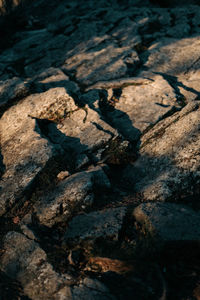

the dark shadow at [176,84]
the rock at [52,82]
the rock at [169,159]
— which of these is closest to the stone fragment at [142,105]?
the dark shadow at [176,84]

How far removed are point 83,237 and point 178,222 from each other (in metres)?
1.08

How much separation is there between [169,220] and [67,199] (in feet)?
4.41

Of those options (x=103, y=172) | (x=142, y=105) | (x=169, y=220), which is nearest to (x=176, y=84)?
(x=142, y=105)

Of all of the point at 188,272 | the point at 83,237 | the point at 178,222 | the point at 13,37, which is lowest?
the point at 188,272

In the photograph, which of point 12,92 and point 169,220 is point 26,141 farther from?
point 169,220

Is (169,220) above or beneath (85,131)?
beneath

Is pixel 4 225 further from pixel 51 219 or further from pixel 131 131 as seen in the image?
pixel 131 131

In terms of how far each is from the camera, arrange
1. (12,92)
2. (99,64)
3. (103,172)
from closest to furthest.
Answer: (103,172) → (12,92) → (99,64)

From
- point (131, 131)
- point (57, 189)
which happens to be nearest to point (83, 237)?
point (57, 189)

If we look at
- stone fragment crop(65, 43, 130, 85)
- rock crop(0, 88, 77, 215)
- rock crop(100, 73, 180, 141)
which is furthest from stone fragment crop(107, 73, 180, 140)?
rock crop(0, 88, 77, 215)

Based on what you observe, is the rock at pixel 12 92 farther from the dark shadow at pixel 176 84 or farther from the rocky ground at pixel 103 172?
the dark shadow at pixel 176 84

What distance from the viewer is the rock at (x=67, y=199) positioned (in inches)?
134

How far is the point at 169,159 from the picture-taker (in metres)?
3.99

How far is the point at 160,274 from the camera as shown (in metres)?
2.63
